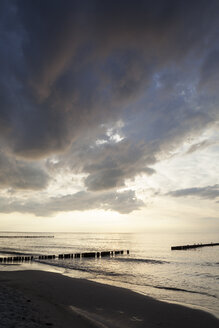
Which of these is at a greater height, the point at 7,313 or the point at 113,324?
the point at 7,313

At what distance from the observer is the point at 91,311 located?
13.5 m

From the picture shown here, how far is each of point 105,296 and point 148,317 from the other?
5.27m

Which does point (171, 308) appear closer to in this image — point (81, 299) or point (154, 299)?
point (154, 299)

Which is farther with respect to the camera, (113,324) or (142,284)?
(142,284)

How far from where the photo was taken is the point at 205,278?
2825 centimetres

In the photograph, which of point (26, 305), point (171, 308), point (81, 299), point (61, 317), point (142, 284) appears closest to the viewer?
point (61, 317)

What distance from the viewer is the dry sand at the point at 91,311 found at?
10300 millimetres

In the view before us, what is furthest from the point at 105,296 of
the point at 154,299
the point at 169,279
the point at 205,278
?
the point at 205,278

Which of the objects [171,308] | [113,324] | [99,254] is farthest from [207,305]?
[99,254]

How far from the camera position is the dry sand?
406 inches

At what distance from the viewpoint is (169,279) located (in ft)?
89.5

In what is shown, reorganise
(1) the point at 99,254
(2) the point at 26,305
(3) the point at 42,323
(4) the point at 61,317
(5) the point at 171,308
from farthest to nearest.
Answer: (1) the point at 99,254, (5) the point at 171,308, (2) the point at 26,305, (4) the point at 61,317, (3) the point at 42,323

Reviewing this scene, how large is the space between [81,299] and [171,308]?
243 inches

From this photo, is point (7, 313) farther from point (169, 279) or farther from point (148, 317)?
point (169, 279)
